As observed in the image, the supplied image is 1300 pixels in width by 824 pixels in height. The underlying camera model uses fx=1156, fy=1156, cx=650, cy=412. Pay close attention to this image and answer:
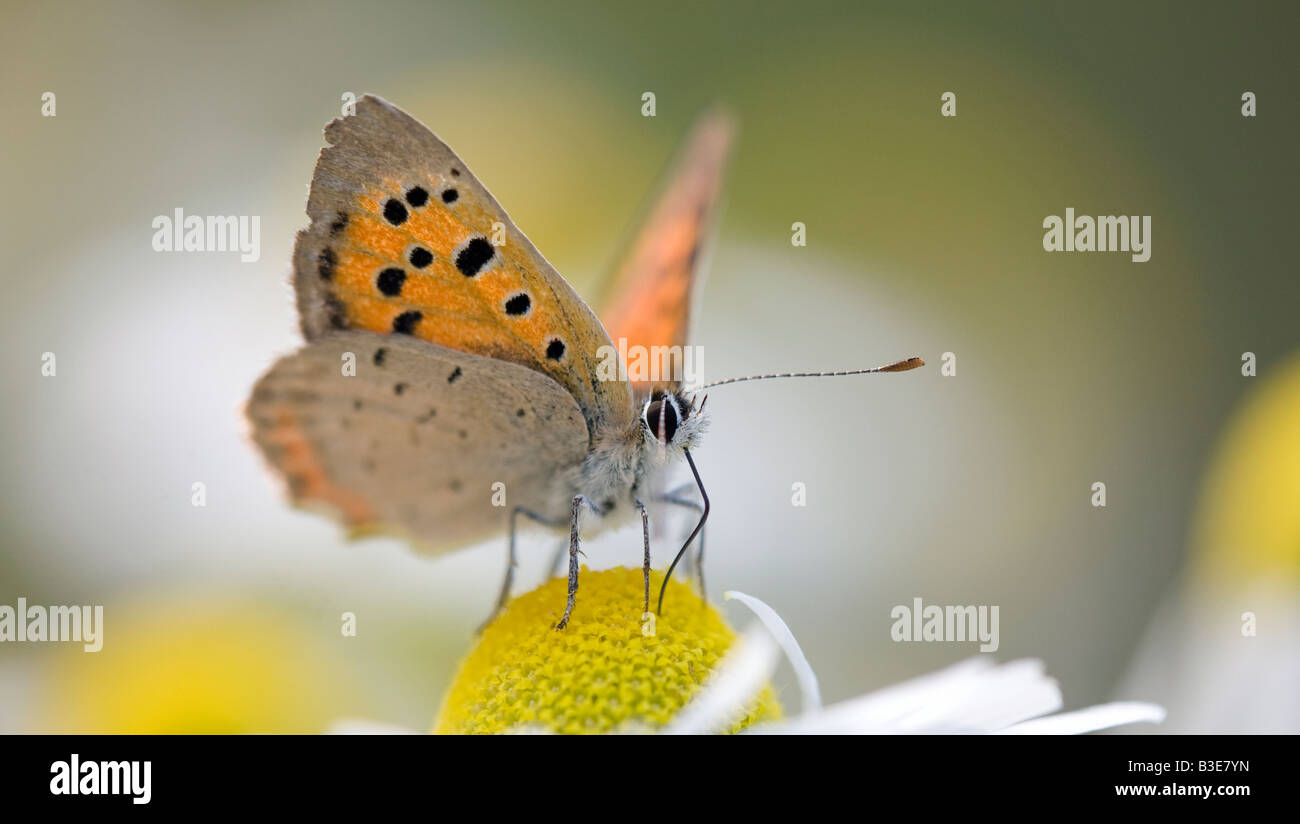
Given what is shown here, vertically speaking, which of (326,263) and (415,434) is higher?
(326,263)

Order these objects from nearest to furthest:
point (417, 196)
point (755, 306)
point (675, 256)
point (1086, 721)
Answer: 1. point (1086, 721)
2. point (417, 196)
3. point (675, 256)
4. point (755, 306)

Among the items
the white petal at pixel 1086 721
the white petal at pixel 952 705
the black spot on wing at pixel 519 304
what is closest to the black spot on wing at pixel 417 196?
the black spot on wing at pixel 519 304

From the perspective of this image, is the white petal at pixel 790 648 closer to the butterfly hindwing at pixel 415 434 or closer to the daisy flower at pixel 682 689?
the daisy flower at pixel 682 689

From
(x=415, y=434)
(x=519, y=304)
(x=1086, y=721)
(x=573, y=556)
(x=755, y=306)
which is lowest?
(x=1086, y=721)

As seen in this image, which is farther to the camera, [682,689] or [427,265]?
[427,265]

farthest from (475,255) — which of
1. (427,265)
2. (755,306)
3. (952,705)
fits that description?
(755,306)

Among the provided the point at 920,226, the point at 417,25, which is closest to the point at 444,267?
the point at 920,226

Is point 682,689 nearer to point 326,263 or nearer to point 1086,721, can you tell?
point 1086,721
